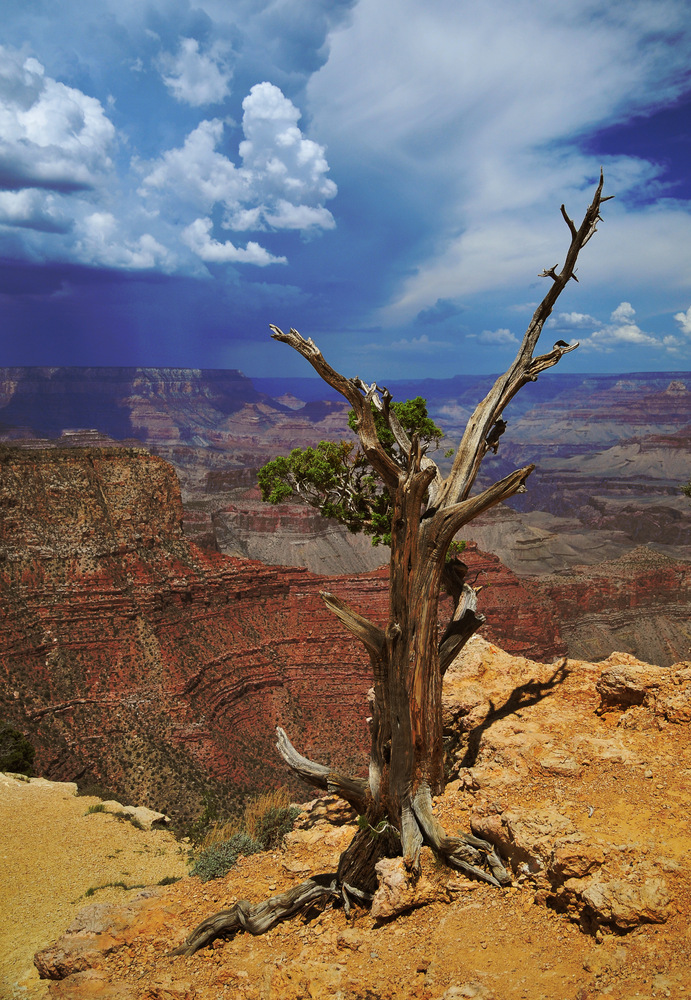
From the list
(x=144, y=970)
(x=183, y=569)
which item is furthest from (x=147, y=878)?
(x=183, y=569)

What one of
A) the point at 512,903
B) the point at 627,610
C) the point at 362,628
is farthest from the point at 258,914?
the point at 627,610

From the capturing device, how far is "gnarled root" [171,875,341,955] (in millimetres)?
7934

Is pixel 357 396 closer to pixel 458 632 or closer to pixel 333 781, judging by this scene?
pixel 458 632

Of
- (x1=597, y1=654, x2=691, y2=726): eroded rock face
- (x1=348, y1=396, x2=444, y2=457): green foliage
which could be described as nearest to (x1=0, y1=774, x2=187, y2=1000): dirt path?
(x1=597, y1=654, x2=691, y2=726): eroded rock face

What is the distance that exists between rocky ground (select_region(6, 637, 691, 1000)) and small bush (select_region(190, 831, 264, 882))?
437 millimetres

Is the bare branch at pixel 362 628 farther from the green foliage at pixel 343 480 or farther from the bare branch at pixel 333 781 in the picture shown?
the green foliage at pixel 343 480

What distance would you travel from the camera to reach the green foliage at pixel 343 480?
13.3 metres

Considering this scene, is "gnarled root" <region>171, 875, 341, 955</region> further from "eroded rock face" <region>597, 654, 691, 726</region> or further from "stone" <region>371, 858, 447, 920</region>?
"eroded rock face" <region>597, 654, 691, 726</region>

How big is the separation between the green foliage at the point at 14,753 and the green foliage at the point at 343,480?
1793 cm

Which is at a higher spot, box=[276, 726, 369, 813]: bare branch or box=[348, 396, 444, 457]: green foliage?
box=[348, 396, 444, 457]: green foliage

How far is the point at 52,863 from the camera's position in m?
13.3

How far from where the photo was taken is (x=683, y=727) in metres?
8.78

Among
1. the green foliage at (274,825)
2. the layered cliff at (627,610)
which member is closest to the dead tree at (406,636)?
the green foliage at (274,825)

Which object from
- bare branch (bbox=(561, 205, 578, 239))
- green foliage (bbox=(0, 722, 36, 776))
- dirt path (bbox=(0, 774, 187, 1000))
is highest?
bare branch (bbox=(561, 205, 578, 239))
